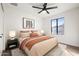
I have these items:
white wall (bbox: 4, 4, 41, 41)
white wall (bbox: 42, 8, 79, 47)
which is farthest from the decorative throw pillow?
white wall (bbox: 42, 8, 79, 47)

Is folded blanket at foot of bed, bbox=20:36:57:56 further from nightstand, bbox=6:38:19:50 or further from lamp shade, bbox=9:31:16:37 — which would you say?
lamp shade, bbox=9:31:16:37

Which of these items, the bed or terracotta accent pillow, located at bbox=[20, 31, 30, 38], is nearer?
the bed

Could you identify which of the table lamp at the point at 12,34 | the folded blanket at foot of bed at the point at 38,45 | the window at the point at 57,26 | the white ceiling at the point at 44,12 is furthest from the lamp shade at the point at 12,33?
the window at the point at 57,26

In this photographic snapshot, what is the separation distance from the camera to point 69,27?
128 cm

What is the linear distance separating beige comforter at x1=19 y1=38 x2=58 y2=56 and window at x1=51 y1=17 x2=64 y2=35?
0.16 m

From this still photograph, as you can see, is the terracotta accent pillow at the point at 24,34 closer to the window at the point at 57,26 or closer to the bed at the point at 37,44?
the bed at the point at 37,44

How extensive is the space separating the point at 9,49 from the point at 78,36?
51.2 inches

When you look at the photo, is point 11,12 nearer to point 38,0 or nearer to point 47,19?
point 38,0

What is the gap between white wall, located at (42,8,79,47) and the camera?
1.23 metres

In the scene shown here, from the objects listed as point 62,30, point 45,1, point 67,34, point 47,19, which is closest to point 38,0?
point 45,1

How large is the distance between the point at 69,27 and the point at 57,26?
22cm

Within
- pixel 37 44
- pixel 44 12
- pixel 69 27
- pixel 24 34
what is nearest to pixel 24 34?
pixel 24 34

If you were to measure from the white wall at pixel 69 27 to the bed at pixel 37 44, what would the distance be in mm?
138

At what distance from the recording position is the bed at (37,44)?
1.13 m
